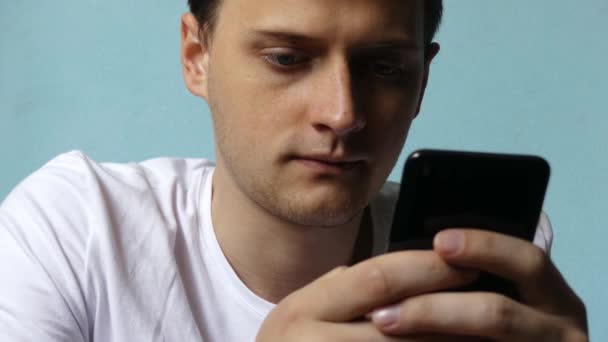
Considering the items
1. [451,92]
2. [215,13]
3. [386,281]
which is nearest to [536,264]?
[386,281]

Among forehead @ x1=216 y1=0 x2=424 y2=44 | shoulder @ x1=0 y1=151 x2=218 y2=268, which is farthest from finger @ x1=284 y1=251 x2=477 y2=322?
shoulder @ x1=0 y1=151 x2=218 y2=268

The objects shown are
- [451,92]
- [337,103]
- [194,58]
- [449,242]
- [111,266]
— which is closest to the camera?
[449,242]

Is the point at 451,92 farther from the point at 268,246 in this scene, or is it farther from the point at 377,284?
the point at 377,284

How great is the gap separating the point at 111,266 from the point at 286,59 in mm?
365

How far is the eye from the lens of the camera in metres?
0.96

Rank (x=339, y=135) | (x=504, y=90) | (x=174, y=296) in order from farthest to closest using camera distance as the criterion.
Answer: (x=504, y=90) < (x=174, y=296) < (x=339, y=135)

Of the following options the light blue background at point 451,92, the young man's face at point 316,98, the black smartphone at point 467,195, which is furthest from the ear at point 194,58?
the light blue background at point 451,92

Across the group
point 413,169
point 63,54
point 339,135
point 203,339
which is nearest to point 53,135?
point 63,54

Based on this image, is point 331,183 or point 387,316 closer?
point 387,316

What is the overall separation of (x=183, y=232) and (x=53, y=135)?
2.98 ft

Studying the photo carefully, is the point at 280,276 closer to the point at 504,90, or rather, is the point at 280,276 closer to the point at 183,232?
the point at 183,232

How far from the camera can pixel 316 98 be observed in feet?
3.08

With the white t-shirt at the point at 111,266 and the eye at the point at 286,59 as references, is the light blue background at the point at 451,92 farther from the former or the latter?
the eye at the point at 286,59

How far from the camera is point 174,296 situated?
107 cm
